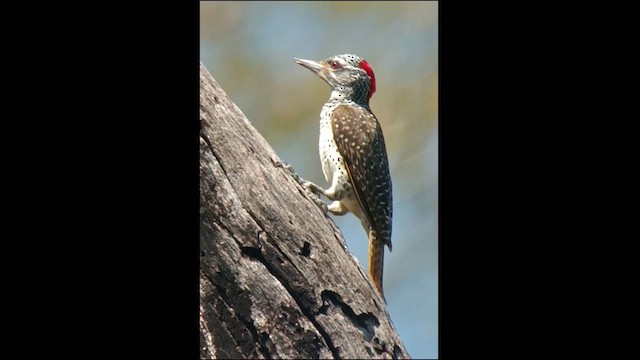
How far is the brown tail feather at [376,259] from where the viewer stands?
4361 mm

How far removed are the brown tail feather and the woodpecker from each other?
0.04ft

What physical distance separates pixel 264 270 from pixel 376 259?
928 mm

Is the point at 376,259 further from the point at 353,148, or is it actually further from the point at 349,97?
the point at 349,97

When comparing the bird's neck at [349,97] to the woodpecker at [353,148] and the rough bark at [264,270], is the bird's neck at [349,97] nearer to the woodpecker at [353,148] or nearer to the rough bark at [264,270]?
the woodpecker at [353,148]

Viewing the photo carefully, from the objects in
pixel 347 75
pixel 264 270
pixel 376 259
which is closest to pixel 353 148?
pixel 347 75

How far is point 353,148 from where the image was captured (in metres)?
4.91

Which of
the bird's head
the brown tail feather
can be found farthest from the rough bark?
the bird's head

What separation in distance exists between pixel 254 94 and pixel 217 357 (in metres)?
1.55

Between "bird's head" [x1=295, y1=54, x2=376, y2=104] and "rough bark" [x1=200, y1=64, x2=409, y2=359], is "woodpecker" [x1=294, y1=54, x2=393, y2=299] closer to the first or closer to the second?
"bird's head" [x1=295, y1=54, x2=376, y2=104]

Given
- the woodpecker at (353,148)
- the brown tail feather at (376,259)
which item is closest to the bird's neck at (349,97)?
the woodpecker at (353,148)

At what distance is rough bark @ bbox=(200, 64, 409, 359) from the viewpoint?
3.72m

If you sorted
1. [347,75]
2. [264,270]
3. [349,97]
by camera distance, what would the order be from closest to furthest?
[264,270], [347,75], [349,97]

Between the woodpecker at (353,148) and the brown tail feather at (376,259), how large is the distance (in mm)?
13

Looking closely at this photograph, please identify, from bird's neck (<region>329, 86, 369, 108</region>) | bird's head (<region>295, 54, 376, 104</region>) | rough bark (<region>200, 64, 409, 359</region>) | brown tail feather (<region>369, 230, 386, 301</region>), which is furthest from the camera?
bird's neck (<region>329, 86, 369, 108</region>)
